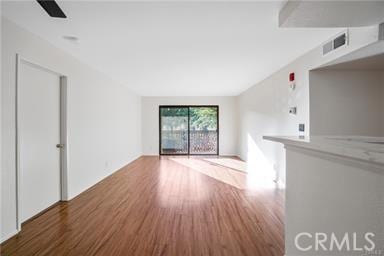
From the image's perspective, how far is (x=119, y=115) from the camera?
580 centimetres

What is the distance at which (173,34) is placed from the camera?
255 cm

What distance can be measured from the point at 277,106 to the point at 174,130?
183 inches

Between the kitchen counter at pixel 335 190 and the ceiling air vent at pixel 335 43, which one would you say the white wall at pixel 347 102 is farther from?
the kitchen counter at pixel 335 190

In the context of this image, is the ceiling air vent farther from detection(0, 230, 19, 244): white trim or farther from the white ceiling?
detection(0, 230, 19, 244): white trim

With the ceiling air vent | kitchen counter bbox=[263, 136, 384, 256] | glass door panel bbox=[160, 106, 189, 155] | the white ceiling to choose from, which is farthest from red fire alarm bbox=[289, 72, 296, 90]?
glass door panel bbox=[160, 106, 189, 155]

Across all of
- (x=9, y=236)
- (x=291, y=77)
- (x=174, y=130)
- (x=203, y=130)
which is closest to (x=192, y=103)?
(x=203, y=130)

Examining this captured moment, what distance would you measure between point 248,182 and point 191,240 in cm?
247

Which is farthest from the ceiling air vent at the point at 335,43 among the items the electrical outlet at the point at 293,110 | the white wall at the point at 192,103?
the white wall at the point at 192,103

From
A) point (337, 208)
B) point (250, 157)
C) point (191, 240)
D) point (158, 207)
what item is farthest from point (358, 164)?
point (250, 157)

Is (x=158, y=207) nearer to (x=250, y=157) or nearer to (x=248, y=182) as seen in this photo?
(x=248, y=182)

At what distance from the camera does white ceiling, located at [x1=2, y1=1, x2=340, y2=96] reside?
201 centimetres
